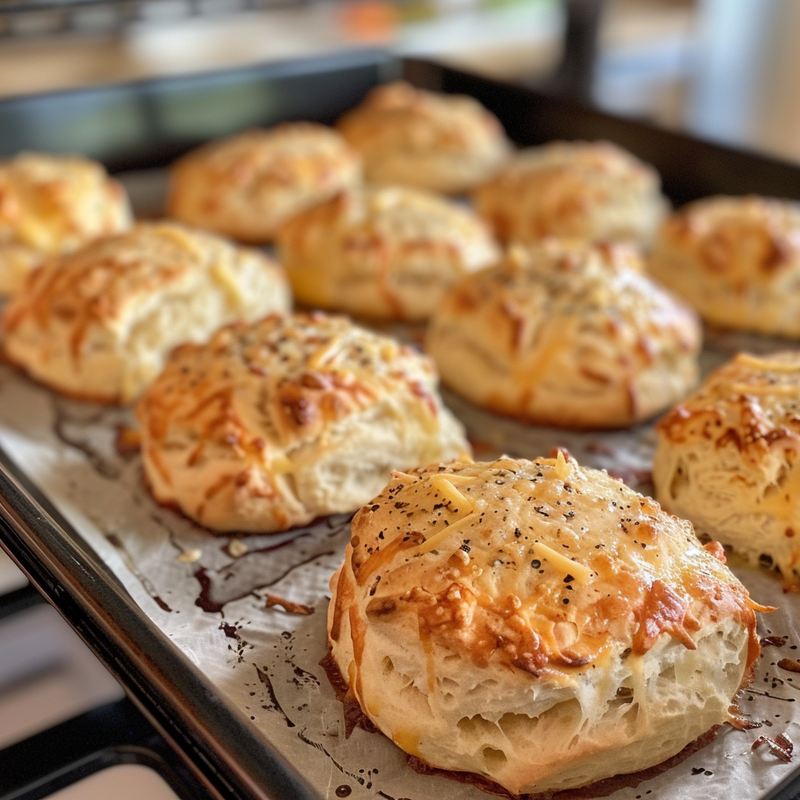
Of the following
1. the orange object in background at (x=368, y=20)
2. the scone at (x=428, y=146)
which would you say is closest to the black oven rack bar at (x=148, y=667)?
the scone at (x=428, y=146)

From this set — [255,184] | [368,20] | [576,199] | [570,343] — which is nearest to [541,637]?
[570,343]

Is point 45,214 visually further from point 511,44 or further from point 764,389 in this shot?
point 511,44

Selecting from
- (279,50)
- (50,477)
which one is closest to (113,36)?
(279,50)

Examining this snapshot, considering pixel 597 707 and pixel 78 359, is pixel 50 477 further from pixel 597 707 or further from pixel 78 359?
pixel 597 707

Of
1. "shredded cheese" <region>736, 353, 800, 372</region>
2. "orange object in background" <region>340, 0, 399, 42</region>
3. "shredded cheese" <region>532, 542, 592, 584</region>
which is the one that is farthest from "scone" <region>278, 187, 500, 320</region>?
"orange object in background" <region>340, 0, 399, 42</region>

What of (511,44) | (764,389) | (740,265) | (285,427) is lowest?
(511,44)

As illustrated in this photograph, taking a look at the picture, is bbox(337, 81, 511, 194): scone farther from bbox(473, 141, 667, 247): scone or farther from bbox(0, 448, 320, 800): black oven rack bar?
bbox(0, 448, 320, 800): black oven rack bar

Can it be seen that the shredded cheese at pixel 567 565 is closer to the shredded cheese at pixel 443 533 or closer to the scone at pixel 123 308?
the shredded cheese at pixel 443 533
